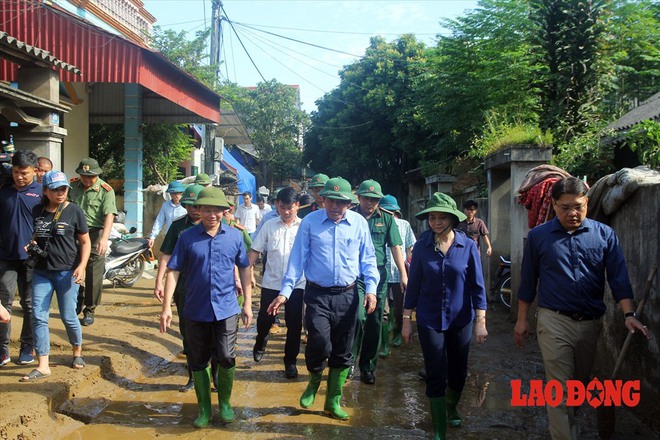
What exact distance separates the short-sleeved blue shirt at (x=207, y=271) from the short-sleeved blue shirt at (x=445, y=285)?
4.87 ft

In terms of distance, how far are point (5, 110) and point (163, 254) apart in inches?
156

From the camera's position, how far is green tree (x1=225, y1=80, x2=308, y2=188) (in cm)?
4103

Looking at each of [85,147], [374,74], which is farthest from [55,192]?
[374,74]

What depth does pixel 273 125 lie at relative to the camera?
4191 centimetres

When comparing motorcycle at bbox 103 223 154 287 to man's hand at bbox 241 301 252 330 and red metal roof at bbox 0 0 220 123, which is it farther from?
man's hand at bbox 241 301 252 330

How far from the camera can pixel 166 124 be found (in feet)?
56.3

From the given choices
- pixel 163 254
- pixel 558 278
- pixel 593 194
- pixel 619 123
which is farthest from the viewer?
pixel 619 123

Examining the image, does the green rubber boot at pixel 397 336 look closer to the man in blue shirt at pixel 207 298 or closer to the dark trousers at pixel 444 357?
the dark trousers at pixel 444 357

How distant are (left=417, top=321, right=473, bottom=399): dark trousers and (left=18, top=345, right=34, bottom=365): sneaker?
3864 mm

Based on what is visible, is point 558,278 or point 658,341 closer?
point 558,278

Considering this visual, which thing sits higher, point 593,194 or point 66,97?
point 66,97

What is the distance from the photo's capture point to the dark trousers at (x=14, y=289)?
18.2ft

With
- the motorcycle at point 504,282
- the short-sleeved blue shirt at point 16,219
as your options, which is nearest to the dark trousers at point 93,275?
the short-sleeved blue shirt at point 16,219

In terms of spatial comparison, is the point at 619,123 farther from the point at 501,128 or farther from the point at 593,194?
the point at 593,194
